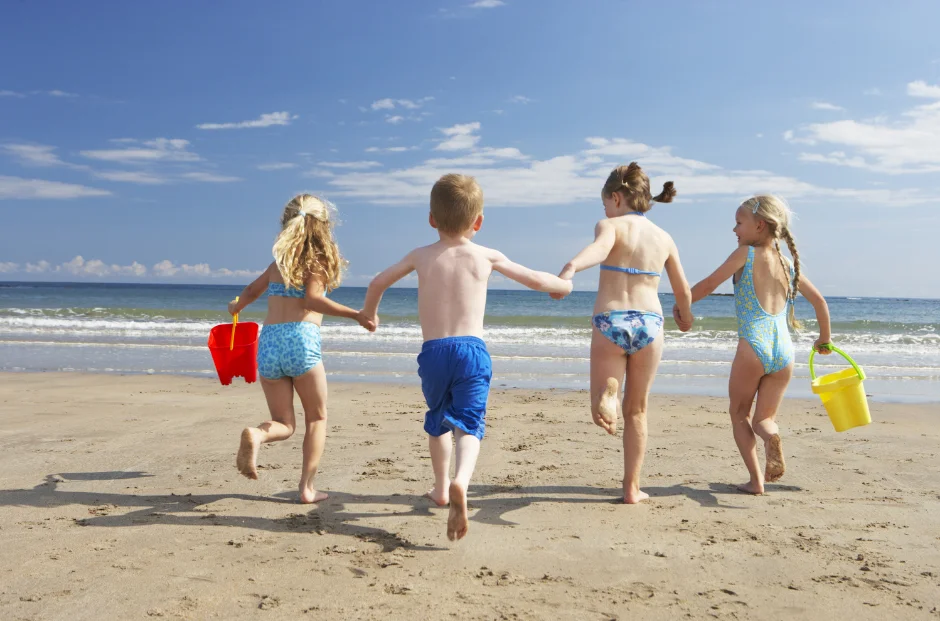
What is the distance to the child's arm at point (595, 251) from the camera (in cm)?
374

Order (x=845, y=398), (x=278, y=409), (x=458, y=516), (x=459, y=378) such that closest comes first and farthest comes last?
(x=458, y=516)
(x=459, y=378)
(x=278, y=409)
(x=845, y=398)

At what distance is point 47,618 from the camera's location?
8.47ft

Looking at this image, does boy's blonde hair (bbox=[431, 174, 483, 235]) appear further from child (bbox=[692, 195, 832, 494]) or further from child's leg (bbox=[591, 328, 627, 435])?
child (bbox=[692, 195, 832, 494])

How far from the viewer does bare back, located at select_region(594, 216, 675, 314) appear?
13.2ft

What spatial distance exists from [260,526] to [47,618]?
48.0 inches

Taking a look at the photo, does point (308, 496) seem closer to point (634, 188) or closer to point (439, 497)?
point (439, 497)

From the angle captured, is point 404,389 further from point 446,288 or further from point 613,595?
point 613,595

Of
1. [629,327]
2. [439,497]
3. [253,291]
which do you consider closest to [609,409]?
[629,327]

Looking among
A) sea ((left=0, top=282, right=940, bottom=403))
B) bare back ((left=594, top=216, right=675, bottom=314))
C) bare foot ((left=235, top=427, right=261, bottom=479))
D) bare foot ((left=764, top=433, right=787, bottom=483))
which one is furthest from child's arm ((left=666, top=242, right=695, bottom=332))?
sea ((left=0, top=282, right=940, bottom=403))

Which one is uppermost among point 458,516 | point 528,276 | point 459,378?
point 528,276

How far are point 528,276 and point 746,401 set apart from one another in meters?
1.88

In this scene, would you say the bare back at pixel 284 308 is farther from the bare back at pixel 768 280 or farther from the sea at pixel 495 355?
the sea at pixel 495 355

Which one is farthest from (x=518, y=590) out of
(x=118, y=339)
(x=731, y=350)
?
(x=118, y=339)

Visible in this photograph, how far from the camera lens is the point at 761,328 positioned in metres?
4.42
